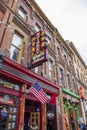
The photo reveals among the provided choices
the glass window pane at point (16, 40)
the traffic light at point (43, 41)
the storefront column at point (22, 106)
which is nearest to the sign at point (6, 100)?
the storefront column at point (22, 106)

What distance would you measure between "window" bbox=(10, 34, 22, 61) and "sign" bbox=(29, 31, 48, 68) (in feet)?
3.38

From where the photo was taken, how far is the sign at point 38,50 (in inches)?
328

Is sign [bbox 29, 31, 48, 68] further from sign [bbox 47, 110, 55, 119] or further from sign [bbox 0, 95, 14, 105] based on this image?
sign [bbox 47, 110, 55, 119]

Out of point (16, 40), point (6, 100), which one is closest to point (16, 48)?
point (16, 40)

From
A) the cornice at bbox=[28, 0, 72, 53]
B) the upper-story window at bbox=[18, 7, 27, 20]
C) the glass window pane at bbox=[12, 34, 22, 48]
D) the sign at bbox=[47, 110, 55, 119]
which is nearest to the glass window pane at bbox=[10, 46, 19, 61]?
the glass window pane at bbox=[12, 34, 22, 48]

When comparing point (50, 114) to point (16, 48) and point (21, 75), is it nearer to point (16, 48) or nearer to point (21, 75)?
point (21, 75)

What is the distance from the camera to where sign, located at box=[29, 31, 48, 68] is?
8344mm

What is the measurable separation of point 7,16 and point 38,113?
24.0ft

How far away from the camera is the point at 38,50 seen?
9094mm

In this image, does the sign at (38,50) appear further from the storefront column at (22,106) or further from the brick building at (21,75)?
the storefront column at (22,106)

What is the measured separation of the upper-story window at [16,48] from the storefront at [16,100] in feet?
3.62

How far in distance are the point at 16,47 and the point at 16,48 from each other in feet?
0.26

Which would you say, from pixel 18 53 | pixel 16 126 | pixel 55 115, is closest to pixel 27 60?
pixel 18 53

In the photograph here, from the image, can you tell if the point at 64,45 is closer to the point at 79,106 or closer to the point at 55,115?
the point at 79,106
